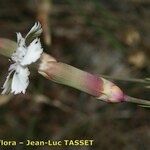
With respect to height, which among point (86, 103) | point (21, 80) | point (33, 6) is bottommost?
point (21, 80)

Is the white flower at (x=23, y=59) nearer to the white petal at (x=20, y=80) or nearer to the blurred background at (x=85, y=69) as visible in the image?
the white petal at (x=20, y=80)

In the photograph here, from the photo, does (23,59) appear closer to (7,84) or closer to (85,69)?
(7,84)

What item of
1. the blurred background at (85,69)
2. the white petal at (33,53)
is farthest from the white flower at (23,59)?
the blurred background at (85,69)

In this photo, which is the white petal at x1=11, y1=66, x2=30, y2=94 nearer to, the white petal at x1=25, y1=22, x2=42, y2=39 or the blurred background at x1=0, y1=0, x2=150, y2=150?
the white petal at x1=25, y1=22, x2=42, y2=39

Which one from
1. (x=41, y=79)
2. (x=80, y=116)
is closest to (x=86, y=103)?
(x=80, y=116)

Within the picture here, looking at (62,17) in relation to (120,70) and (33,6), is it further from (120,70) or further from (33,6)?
(120,70)

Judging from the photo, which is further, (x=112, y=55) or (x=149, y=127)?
(x=112, y=55)

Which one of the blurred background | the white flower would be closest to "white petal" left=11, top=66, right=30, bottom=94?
the white flower
